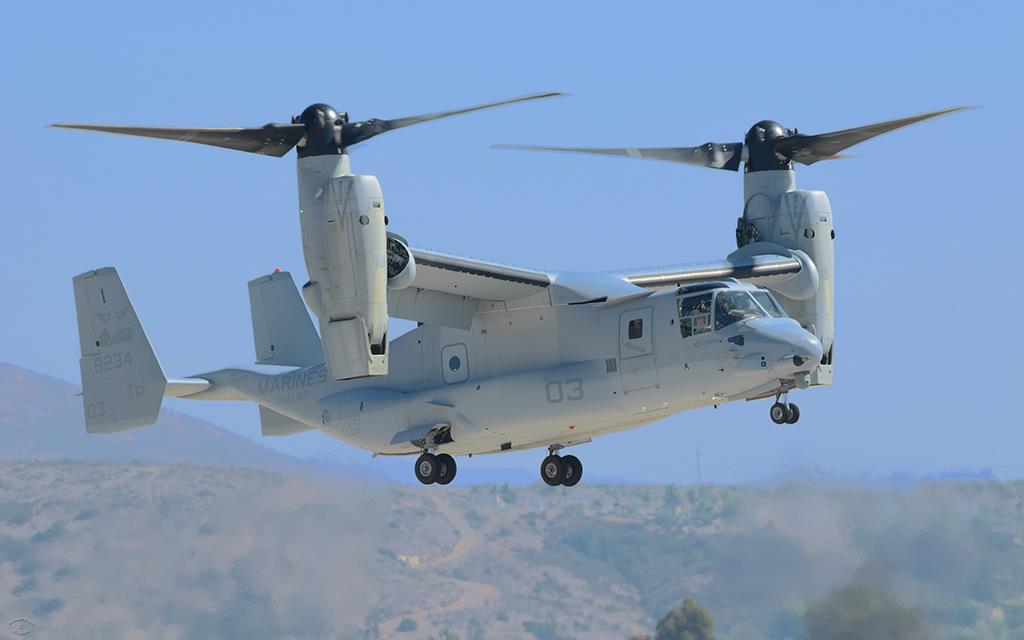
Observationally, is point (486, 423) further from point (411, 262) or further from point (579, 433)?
point (411, 262)

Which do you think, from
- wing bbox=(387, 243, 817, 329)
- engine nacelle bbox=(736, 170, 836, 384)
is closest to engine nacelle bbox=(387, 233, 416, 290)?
wing bbox=(387, 243, 817, 329)

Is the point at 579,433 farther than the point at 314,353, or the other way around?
the point at 314,353

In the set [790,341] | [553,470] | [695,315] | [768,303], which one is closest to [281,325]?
[553,470]

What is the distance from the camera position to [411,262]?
28375 millimetres

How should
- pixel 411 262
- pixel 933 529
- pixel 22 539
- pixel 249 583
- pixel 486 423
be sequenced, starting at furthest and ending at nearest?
pixel 22 539 < pixel 249 583 < pixel 933 529 < pixel 486 423 < pixel 411 262

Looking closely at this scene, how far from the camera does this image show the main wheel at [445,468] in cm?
3094

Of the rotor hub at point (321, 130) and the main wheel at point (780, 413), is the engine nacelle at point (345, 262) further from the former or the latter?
the main wheel at point (780, 413)

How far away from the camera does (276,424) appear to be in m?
34.2

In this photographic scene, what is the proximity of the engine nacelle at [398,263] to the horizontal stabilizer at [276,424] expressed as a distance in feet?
20.5

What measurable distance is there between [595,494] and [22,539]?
2181 centimetres

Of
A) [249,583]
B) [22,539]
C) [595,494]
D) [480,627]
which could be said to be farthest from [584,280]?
[595,494]

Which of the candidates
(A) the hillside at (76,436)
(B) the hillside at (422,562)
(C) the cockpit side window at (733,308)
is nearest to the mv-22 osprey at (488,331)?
(C) the cockpit side window at (733,308)

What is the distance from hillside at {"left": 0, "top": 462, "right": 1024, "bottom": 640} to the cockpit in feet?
45.6

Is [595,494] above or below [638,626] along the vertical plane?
→ above
